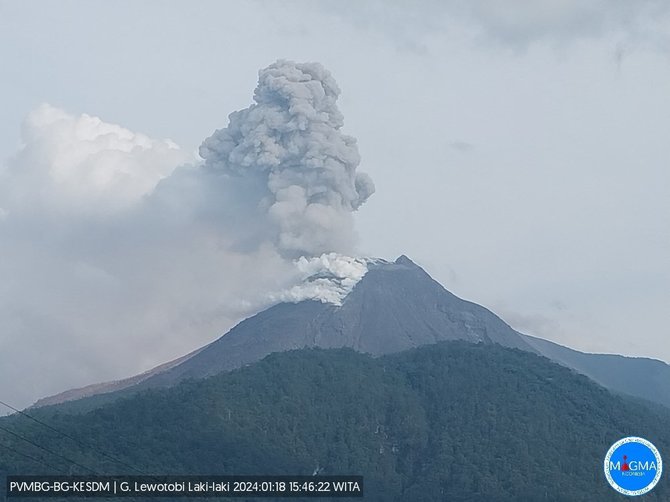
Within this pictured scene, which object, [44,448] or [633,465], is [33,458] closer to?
[44,448]

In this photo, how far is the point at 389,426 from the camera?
87.8 meters

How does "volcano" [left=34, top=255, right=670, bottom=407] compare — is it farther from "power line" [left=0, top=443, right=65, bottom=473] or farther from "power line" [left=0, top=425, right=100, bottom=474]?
"power line" [left=0, top=443, right=65, bottom=473]

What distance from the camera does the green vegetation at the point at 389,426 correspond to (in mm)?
73000

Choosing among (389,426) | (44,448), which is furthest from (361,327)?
(44,448)

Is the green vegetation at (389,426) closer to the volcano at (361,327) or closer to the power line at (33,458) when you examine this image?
the power line at (33,458)

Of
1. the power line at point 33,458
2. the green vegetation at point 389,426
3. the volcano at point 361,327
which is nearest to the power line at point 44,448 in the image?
the green vegetation at point 389,426

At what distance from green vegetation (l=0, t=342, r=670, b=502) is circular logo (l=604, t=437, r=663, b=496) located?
122 feet

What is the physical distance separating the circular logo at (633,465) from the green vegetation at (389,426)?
3713 cm

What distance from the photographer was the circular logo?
98.3ft

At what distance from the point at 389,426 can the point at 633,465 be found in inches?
2290

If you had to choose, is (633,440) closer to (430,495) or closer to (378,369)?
(430,495)

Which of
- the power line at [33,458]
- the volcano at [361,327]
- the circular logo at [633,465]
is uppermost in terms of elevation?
the volcano at [361,327]

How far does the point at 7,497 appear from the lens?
5391 cm

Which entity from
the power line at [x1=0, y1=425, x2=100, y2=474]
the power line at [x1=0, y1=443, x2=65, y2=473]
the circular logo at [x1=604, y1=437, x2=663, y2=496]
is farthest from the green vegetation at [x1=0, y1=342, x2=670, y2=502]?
the circular logo at [x1=604, y1=437, x2=663, y2=496]
